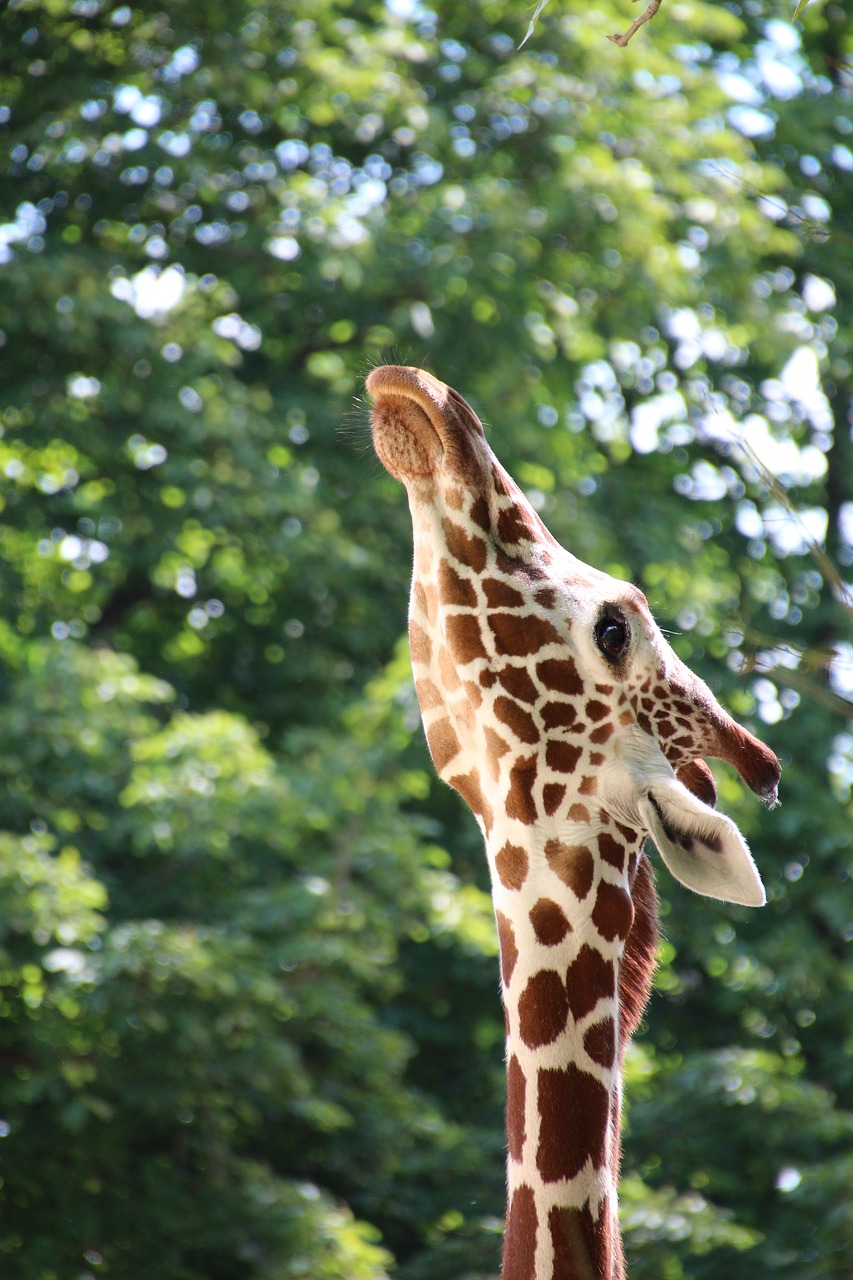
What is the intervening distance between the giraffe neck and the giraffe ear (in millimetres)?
112

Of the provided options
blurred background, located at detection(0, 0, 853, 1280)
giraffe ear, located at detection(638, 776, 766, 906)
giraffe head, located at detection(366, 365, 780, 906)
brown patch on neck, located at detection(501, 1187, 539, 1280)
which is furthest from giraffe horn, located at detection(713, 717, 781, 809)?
blurred background, located at detection(0, 0, 853, 1280)

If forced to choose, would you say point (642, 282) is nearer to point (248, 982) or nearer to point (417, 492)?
point (248, 982)

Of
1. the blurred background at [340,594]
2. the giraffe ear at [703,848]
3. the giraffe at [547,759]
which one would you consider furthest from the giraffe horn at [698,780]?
the blurred background at [340,594]

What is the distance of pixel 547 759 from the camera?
182 centimetres

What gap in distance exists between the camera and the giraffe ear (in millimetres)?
1687

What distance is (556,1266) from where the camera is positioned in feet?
5.62

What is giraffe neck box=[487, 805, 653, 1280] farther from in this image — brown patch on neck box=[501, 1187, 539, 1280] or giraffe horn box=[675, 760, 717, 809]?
giraffe horn box=[675, 760, 717, 809]

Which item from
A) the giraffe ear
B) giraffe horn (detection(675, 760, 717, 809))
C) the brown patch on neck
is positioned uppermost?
giraffe horn (detection(675, 760, 717, 809))

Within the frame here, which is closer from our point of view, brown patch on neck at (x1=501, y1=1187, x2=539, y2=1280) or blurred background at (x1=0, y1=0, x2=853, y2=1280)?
brown patch on neck at (x1=501, y1=1187, x2=539, y2=1280)

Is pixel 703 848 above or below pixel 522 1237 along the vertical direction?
above

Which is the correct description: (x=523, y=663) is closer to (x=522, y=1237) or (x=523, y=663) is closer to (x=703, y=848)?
(x=703, y=848)

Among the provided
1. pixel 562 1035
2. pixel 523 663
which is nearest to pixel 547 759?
pixel 523 663

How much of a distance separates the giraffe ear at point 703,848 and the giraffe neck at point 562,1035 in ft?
0.37

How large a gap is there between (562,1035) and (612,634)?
0.48m
